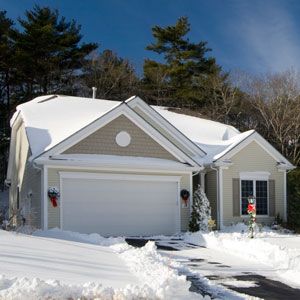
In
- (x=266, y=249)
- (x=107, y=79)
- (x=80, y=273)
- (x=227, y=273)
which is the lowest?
(x=227, y=273)

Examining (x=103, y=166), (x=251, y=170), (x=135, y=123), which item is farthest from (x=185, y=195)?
(x=251, y=170)

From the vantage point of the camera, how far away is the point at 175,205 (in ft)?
64.7

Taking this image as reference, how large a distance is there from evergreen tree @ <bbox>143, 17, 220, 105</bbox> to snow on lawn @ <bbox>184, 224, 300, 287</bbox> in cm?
2394

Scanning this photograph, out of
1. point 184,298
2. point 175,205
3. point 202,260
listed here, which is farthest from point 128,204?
point 184,298

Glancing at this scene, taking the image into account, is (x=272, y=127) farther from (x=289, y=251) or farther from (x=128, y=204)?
(x=289, y=251)

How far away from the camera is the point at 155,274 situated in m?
8.96

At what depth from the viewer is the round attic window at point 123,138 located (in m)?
19.3

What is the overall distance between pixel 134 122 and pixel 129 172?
75.9 inches

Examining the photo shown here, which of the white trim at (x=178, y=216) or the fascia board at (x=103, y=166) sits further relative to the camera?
the white trim at (x=178, y=216)

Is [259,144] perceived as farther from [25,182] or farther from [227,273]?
[227,273]

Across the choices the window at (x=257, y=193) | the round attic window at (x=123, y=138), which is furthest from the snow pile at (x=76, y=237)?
the window at (x=257, y=193)

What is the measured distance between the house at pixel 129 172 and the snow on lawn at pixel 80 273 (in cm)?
573

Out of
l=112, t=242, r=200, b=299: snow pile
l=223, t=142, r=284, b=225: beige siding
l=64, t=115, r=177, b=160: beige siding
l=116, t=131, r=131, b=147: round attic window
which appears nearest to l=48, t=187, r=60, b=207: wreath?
l=64, t=115, r=177, b=160: beige siding

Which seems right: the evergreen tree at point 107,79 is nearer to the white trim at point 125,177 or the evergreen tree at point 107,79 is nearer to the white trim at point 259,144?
the white trim at point 259,144
